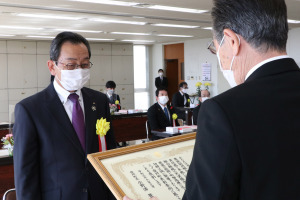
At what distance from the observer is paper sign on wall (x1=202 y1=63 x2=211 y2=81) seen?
→ 1414 centimetres

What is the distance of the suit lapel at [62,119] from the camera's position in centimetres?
182

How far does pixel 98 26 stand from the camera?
32.0 ft

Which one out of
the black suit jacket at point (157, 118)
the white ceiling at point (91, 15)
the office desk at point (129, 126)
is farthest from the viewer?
the office desk at point (129, 126)

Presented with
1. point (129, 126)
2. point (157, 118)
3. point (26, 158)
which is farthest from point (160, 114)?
point (26, 158)

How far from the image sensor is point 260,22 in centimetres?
97

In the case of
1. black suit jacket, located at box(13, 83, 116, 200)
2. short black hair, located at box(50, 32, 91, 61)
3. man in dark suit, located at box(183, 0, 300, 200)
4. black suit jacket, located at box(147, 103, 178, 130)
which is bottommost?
black suit jacket, located at box(147, 103, 178, 130)

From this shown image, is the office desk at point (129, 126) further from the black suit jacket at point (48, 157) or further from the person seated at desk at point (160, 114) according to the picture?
the black suit jacket at point (48, 157)

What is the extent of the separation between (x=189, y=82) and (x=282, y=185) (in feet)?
47.0

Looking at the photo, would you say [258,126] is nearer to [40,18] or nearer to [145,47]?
[40,18]

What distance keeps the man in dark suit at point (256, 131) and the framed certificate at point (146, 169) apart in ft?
1.15

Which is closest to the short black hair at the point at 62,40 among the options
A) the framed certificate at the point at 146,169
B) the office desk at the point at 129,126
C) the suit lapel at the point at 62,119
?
the suit lapel at the point at 62,119

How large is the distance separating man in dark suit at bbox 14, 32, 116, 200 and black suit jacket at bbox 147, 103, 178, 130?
4246 millimetres

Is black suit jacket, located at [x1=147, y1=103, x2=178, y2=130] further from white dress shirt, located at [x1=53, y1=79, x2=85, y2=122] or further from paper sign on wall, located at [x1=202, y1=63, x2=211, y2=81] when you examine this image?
paper sign on wall, located at [x1=202, y1=63, x2=211, y2=81]

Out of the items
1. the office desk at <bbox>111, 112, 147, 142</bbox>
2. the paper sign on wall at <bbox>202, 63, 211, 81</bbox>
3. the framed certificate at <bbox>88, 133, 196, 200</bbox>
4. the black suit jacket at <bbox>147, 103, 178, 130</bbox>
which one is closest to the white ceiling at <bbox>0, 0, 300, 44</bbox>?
the black suit jacket at <bbox>147, 103, 178, 130</bbox>
